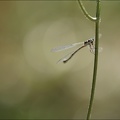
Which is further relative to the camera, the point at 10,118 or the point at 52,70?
the point at 52,70

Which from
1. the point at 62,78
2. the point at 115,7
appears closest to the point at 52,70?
the point at 62,78

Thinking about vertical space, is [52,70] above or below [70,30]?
below

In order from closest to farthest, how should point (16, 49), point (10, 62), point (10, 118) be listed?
point (10, 118)
point (10, 62)
point (16, 49)

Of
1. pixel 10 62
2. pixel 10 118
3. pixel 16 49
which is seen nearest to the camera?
pixel 10 118

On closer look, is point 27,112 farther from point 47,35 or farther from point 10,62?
point 47,35

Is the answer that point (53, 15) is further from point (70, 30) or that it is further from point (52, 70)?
point (52, 70)

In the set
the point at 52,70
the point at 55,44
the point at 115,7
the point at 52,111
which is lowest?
the point at 52,111

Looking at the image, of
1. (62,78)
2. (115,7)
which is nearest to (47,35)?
(62,78)
